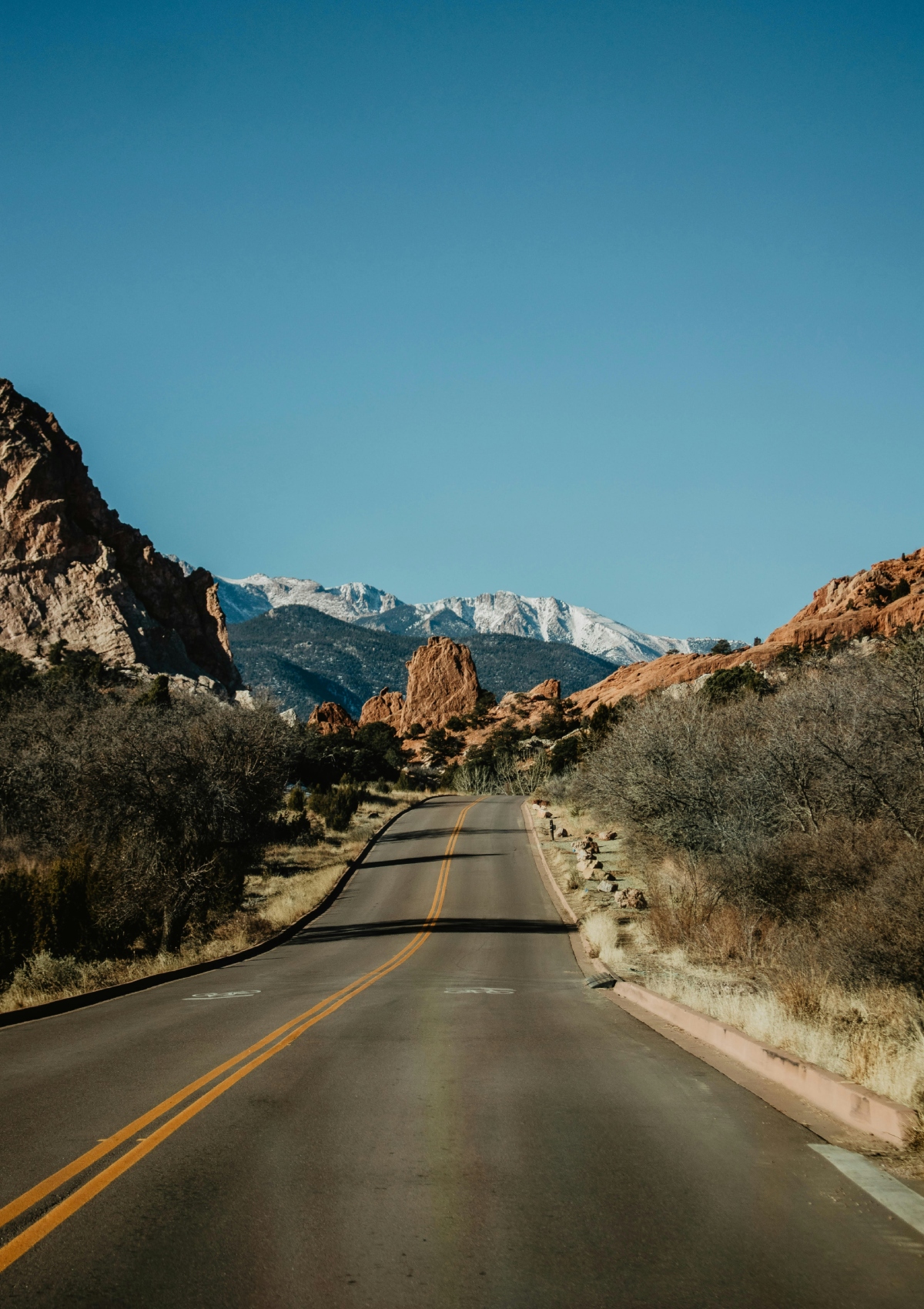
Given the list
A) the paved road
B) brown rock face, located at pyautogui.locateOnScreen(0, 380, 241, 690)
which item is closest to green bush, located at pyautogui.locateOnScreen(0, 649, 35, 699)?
brown rock face, located at pyautogui.locateOnScreen(0, 380, 241, 690)

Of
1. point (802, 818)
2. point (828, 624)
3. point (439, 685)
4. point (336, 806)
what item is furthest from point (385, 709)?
point (802, 818)

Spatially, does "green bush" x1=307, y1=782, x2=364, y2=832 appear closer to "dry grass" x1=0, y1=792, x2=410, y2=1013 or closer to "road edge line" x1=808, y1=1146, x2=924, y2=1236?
"dry grass" x1=0, y1=792, x2=410, y2=1013

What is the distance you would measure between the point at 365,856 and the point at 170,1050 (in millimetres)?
37066

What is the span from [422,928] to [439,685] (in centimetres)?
10528

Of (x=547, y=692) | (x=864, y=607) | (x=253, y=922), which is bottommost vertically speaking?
(x=253, y=922)

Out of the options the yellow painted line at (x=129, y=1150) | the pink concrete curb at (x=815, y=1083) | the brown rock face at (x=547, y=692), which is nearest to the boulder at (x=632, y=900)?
the yellow painted line at (x=129, y=1150)

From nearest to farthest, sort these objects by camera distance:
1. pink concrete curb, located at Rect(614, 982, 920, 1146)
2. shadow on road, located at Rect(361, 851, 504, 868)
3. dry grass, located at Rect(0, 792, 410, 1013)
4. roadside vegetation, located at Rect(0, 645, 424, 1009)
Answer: pink concrete curb, located at Rect(614, 982, 920, 1146) → dry grass, located at Rect(0, 792, 410, 1013) → roadside vegetation, located at Rect(0, 645, 424, 1009) → shadow on road, located at Rect(361, 851, 504, 868)

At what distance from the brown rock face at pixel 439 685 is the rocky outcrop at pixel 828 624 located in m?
25.7

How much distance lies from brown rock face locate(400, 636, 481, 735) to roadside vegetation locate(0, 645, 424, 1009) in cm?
8694

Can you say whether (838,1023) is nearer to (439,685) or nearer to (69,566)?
(69,566)

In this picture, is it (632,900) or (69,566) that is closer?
(632,900)

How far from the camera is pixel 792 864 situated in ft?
53.9

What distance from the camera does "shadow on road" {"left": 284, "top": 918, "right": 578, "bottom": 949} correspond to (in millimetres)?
26625

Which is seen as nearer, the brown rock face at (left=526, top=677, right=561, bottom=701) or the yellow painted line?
the yellow painted line
